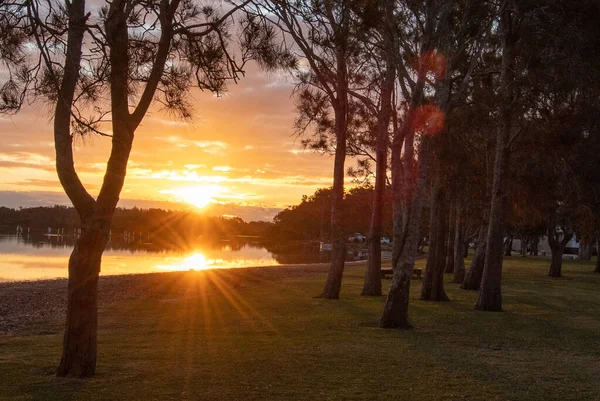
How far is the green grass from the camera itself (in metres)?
5.90

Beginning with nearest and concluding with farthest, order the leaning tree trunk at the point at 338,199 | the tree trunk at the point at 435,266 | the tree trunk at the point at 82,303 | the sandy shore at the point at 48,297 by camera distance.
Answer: the tree trunk at the point at 82,303 < the sandy shore at the point at 48,297 < the leaning tree trunk at the point at 338,199 < the tree trunk at the point at 435,266

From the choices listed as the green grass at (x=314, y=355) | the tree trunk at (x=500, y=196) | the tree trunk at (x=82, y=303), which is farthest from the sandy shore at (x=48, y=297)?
the tree trunk at (x=500, y=196)

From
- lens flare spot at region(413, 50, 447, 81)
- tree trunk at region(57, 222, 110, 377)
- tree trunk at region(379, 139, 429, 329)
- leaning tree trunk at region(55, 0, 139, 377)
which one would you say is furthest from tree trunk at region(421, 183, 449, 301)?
tree trunk at region(57, 222, 110, 377)

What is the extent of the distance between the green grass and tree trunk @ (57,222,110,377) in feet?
0.77

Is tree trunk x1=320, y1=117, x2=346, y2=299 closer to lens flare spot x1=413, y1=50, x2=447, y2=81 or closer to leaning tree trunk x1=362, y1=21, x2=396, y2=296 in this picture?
leaning tree trunk x1=362, y1=21, x2=396, y2=296

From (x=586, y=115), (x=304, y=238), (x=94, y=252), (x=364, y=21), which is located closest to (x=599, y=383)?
(x=364, y=21)

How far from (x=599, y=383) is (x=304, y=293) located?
1104cm

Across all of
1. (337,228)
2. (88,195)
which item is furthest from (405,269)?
(88,195)

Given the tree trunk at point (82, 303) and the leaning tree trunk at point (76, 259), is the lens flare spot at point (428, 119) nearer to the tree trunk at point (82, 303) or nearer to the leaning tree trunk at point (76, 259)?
the leaning tree trunk at point (76, 259)

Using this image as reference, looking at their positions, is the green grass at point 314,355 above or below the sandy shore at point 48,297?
above

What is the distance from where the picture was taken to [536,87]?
13852 mm

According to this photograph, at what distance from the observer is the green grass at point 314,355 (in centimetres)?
590

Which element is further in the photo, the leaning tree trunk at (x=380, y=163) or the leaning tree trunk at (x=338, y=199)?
the leaning tree trunk at (x=380, y=163)

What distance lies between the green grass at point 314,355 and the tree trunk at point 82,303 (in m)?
0.24
